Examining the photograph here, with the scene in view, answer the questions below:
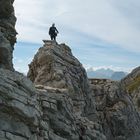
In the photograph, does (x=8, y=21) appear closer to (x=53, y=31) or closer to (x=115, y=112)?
(x=53, y=31)

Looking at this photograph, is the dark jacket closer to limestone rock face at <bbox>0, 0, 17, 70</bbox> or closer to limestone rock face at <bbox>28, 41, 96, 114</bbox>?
limestone rock face at <bbox>28, 41, 96, 114</bbox>

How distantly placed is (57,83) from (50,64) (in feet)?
20.4

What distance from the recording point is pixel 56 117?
4834cm

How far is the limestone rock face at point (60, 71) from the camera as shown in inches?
2670

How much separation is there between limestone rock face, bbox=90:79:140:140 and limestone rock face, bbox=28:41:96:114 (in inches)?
388

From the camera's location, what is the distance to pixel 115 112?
3211 inches

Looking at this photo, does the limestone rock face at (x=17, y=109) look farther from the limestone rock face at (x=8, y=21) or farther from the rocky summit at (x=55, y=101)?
the limestone rock face at (x=8, y=21)

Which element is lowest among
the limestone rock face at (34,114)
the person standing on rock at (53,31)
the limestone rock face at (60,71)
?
the limestone rock face at (34,114)

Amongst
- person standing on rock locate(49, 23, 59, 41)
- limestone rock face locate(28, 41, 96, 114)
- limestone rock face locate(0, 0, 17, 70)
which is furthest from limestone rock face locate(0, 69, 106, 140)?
person standing on rock locate(49, 23, 59, 41)

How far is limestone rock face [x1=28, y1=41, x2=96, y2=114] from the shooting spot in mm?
67812

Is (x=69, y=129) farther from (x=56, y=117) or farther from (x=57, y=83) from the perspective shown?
(x=57, y=83)

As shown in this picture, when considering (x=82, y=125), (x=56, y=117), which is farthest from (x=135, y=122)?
(x=56, y=117)

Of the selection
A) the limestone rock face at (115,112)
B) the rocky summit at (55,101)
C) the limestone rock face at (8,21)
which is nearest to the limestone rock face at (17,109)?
the rocky summit at (55,101)

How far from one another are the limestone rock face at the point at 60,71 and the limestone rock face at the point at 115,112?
9.86 metres
